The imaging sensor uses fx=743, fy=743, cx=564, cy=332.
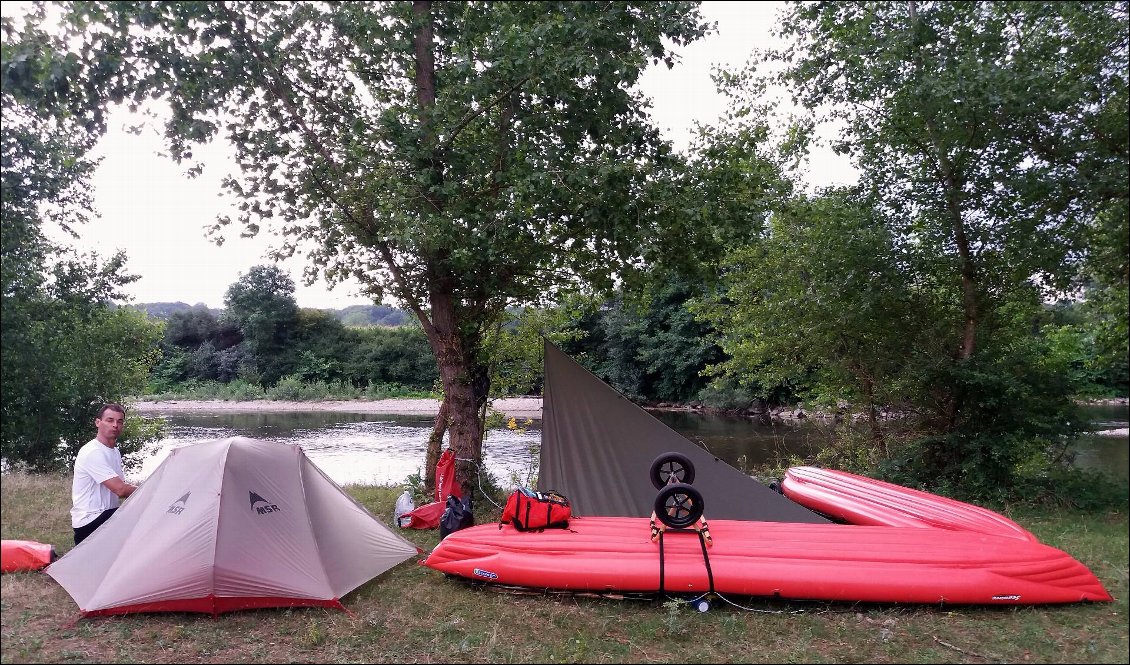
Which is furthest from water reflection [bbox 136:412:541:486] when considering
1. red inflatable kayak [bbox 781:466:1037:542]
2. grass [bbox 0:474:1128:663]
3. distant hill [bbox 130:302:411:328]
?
red inflatable kayak [bbox 781:466:1037:542]

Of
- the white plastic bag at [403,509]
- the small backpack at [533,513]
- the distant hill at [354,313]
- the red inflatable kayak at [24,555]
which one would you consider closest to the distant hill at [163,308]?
the distant hill at [354,313]

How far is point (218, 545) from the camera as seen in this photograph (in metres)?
4.77

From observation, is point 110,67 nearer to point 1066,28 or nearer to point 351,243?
point 351,243

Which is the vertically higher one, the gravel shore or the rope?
the gravel shore

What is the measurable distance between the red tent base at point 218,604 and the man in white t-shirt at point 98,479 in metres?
0.82

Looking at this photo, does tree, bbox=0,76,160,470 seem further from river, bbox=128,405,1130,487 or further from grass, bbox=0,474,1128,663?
river, bbox=128,405,1130,487

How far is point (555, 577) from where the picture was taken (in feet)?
16.9

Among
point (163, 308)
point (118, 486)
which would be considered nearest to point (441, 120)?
→ point (163, 308)

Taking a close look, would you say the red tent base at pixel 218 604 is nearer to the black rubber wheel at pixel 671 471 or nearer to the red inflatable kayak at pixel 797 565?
the red inflatable kayak at pixel 797 565

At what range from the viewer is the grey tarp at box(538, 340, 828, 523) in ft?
22.9

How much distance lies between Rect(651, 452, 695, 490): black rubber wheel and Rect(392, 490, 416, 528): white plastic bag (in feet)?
8.55

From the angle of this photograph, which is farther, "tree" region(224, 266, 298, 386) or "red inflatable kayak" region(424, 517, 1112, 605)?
"tree" region(224, 266, 298, 386)

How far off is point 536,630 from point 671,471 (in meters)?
2.29

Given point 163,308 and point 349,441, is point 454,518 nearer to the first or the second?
point 163,308
